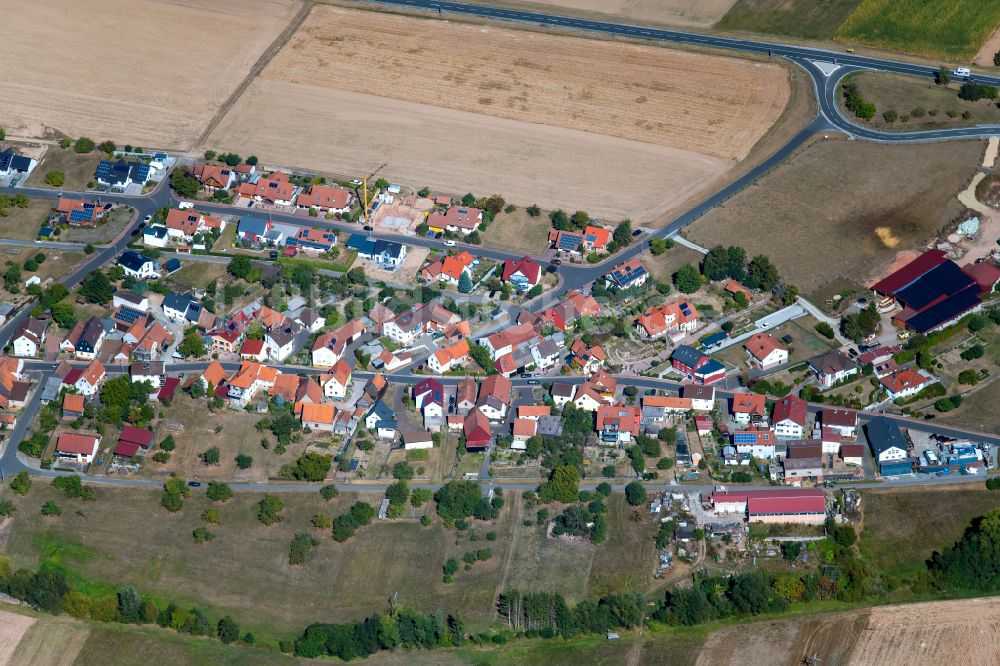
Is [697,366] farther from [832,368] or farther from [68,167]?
[68,167]

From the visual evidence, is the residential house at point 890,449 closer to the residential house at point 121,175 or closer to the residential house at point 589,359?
the residential house at point 589,359

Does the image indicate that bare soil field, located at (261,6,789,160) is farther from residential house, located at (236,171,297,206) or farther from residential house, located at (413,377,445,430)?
residential house, located at (413,377,445,430)

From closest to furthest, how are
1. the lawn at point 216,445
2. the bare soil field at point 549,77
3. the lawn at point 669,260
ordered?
the lawn at point 216,445 → the lawn at point 669,260 → the bare soil field at point 549,77

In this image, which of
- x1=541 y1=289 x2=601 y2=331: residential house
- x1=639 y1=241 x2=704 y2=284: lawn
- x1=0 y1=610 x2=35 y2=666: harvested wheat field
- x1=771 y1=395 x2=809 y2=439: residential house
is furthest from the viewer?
x1=639 y1=241 x2=704 y2=284: lawn

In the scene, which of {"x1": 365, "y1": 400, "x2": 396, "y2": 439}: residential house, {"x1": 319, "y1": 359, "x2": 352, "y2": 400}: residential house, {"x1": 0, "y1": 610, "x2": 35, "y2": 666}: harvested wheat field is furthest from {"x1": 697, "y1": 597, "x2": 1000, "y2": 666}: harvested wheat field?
{"x1": 0, "y1": 610, "x2": 35, "y2": 666}: harvested wheat field


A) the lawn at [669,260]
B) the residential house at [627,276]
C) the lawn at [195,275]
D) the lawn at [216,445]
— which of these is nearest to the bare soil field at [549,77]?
the lawn at [669,260]

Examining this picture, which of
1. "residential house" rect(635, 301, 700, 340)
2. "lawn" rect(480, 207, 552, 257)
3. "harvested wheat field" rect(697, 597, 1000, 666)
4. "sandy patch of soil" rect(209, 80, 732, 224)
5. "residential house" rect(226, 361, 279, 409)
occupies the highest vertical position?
"sandy patch of soil" rect(209, 80, 732, 224)

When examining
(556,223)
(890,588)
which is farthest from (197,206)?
(890,588)

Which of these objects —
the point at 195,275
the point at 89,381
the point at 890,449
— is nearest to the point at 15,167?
the point at 195,275
